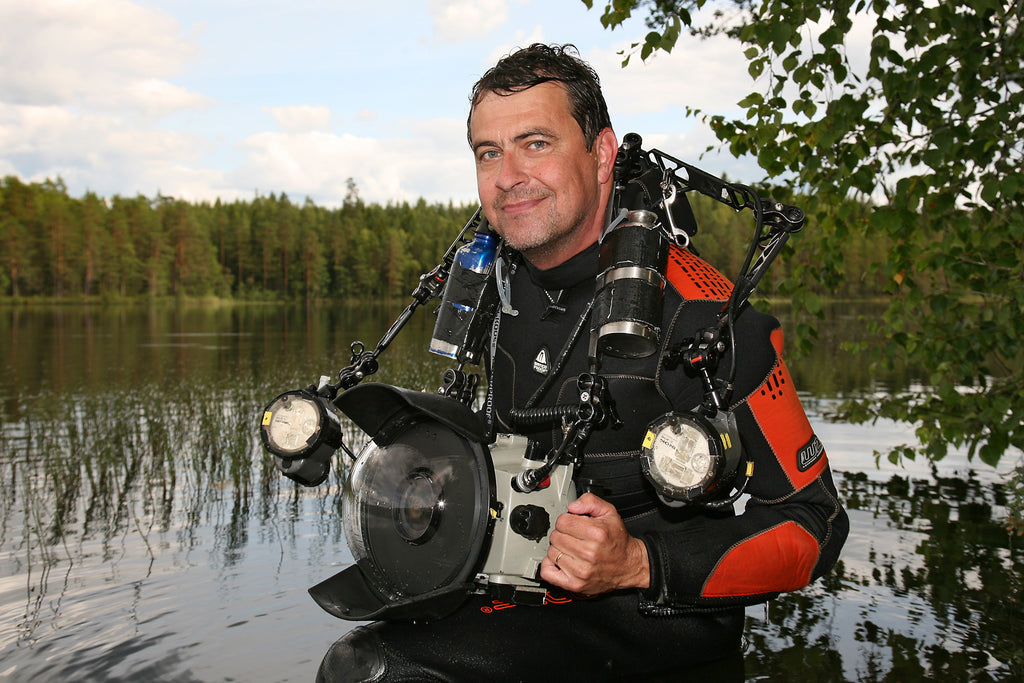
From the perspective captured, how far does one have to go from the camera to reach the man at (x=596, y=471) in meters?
2.96

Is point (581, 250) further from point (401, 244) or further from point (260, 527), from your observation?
point (401, 244)

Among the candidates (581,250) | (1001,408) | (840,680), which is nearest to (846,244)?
(1001,408)

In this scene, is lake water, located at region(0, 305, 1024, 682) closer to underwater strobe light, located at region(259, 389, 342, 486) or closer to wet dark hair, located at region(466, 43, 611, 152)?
underwater strobe light, located at region(259, 389, 342, 486)

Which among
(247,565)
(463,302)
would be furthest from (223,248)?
(463,302)

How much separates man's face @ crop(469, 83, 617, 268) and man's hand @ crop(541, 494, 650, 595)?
4.23 feet

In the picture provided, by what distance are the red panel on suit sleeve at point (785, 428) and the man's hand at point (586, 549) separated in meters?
0.69

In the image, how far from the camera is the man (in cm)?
296

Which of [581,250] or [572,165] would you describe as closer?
[572,165]

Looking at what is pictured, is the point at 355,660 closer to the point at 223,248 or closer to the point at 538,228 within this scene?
the point at 538,228

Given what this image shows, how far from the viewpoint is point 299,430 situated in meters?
3.45

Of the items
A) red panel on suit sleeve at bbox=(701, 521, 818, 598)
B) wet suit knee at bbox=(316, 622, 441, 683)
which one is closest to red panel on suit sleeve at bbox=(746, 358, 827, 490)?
red panel on suit sleeve at bbox=(701, 521, 818, 598)

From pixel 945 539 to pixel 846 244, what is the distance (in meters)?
2.92

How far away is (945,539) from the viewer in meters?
7.79

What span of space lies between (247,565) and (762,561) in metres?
5.19
